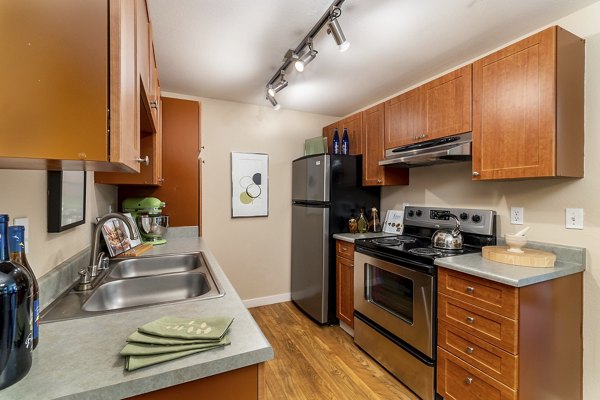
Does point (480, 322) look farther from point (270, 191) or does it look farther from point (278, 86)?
point (270, 191)

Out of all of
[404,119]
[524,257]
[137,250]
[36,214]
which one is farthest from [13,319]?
[404,119]

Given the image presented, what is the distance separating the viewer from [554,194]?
1740 mm

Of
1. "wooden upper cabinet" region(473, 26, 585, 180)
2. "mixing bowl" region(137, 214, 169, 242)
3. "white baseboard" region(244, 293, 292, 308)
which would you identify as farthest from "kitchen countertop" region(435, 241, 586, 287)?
"white baseboard" region(244, 293, 292, 308)

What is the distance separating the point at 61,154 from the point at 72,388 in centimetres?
48

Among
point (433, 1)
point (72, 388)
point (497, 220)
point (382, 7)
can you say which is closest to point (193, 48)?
point (382, 7)

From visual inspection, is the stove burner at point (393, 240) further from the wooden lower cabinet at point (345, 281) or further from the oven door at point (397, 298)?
the wooden lower cabinet at point (345, 281)

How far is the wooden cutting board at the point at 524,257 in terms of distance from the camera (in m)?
1.55

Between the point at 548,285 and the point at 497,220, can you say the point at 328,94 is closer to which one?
the point at 497,220

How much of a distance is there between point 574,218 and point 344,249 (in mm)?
1601

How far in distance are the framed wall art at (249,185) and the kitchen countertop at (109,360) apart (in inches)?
90.3

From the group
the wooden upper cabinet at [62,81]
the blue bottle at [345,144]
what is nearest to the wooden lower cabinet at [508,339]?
the blue bottle at [345,144]

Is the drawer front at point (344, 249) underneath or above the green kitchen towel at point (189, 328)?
underneath

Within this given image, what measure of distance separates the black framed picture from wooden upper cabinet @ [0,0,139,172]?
26.6 inches

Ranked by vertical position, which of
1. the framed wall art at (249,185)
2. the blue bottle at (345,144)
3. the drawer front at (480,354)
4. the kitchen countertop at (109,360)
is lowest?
the drawer front at (480,354)
